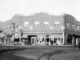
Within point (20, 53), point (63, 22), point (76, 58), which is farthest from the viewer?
point (63, 22)

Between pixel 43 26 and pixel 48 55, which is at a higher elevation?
pixel 43 26

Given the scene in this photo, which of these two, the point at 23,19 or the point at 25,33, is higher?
Result: the point at 23,19

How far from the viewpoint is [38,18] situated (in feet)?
34.3

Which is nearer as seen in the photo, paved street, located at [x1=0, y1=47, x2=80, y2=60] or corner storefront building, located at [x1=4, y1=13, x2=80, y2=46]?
paved street, located at [x1=0, y1=47, x2=80, y2=60]

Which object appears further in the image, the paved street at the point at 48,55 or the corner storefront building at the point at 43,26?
the corner storefront building at the point at 43,26

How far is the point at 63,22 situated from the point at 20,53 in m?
9.71

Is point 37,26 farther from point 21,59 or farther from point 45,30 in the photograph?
point 21,59

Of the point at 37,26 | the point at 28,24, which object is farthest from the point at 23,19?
the point at 37,26

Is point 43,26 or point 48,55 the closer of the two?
point 48,55

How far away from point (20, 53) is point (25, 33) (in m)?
10.1

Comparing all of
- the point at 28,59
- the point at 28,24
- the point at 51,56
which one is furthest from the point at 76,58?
the point at 28,24

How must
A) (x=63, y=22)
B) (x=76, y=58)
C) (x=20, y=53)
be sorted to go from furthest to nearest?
(x=63, y=22), (x=20, y=53), (x=76, y=58)

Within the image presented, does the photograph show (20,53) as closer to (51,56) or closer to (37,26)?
(51,56)

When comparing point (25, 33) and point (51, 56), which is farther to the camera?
point (25, 33)
